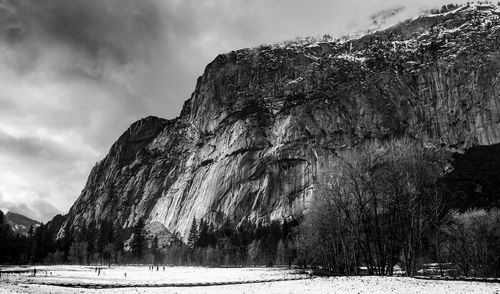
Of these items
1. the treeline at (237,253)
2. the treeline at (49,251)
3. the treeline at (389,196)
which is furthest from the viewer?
the treeline at (237,253)

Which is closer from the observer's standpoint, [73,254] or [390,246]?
[390,246]

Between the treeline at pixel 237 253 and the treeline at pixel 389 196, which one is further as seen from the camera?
the treeline at pixel 237 253

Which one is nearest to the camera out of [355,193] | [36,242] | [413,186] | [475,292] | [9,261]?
[475,292]

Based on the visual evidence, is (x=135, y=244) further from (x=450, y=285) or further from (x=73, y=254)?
(x=450, y=285)

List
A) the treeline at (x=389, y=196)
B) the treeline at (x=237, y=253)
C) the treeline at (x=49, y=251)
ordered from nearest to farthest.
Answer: the treeline at (x=389, y=196), the treeline at (x=49, y=251), the treeline at (x=237, y=253)

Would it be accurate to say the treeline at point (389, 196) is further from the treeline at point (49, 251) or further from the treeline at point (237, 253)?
the treeline at point (49, 251)

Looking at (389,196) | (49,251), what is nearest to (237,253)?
(49,251)

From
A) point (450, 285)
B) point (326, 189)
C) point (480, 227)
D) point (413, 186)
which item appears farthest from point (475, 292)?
point (480, 227)

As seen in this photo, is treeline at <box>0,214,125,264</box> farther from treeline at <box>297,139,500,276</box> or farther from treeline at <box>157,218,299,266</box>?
treeline at <box>297,139,500,276</box>

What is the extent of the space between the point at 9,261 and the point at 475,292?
449 feet

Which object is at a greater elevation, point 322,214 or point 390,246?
point 322,214

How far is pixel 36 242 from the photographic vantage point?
150125 millimetres

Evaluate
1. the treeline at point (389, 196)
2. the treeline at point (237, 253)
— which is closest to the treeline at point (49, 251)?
the treeline at point (237, 253)

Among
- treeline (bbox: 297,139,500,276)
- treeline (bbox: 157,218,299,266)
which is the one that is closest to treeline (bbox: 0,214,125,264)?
treeline (bbox: 157,218,299,266)
